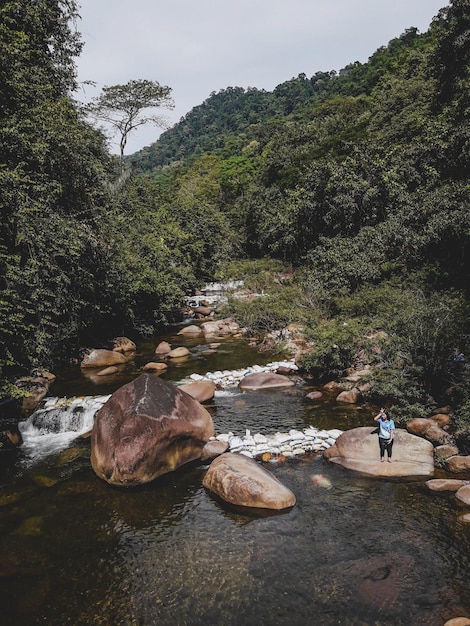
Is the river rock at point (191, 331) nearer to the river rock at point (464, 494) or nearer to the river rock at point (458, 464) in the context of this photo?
the river rock at point (458, 464)

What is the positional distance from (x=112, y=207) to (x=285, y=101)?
439ft

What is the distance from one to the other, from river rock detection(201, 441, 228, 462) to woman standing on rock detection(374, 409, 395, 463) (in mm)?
3592

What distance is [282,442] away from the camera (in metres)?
10.3

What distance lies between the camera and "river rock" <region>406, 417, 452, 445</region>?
9727 mm

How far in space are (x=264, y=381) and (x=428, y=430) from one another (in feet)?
18.6

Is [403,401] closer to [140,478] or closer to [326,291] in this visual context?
[140,478]

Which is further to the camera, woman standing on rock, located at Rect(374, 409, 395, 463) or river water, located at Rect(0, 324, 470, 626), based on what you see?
woman standing on rock, located at Rect(374, 409, 395, 463)

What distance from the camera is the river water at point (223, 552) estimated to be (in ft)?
18.7

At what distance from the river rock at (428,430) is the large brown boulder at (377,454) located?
0.74 metres

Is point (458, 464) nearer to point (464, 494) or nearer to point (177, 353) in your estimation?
point (464, 494)

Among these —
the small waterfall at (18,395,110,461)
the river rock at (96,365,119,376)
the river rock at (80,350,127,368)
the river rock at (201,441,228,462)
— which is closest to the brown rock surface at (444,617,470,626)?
the river rock at (201,441,228,462)

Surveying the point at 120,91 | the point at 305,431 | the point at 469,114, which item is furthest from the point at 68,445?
the point at 120,91

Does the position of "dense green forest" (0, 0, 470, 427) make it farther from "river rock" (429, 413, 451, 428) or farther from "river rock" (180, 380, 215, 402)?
"river rock" (180, 380, 215, 402)

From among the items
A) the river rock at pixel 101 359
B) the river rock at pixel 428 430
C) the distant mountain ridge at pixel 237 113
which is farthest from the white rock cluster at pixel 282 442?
the distant mountain ridge at pixel 237 113
